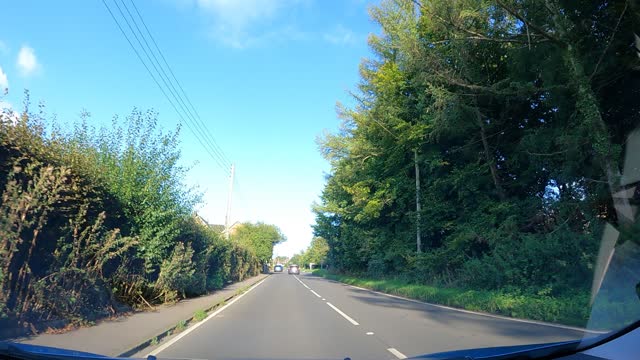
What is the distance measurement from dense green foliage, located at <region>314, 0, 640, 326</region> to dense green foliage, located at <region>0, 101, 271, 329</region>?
39.4 ft

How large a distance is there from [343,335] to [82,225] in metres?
6.99

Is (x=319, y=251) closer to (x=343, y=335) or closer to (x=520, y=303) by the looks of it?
(x=520, y=303)

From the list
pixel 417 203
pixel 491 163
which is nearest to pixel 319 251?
pixel 417 203

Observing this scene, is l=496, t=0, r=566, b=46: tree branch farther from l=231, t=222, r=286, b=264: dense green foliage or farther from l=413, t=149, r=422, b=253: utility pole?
l=231, t=222, r=286, b=264: dense green foliage

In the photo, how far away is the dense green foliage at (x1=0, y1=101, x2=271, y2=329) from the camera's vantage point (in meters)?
9.15

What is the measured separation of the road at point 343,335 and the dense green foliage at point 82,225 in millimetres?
2765

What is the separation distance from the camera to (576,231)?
18.3m

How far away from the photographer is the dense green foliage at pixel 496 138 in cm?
1631

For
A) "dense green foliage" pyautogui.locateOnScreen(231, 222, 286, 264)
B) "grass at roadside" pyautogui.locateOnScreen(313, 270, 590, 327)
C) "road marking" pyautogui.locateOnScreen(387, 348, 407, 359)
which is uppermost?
"dense green foliage" pyautogui.locateOnScreen(231, 222, 286, 264)

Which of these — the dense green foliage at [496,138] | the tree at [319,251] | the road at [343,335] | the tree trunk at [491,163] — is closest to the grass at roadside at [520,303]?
the dense green foliage at [496,138]

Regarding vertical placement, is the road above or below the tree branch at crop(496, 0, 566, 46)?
below

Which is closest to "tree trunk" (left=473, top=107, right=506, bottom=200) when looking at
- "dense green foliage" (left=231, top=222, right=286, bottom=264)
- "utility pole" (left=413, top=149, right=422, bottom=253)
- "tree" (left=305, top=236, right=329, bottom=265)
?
"utility pole" (left=413, top=149, right=422, bottom=253)

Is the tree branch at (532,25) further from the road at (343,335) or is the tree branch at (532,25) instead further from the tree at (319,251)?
the tree at (319,251)

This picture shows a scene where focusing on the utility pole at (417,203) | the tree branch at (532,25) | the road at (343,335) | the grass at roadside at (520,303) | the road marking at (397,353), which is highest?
the tree branch at (532,25)
